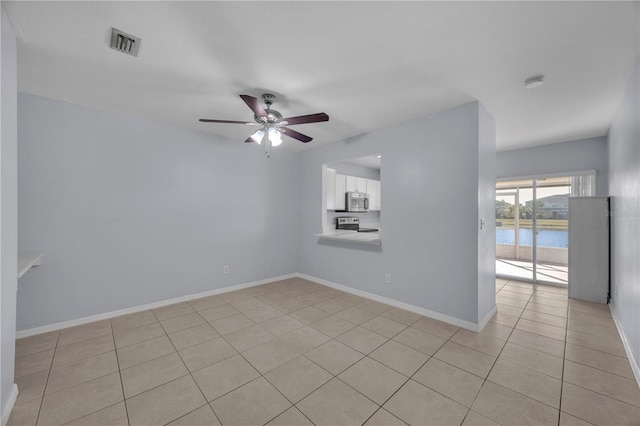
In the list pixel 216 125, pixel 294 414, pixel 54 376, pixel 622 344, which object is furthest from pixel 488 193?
pixel 54 376

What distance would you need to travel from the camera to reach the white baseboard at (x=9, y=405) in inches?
64.4

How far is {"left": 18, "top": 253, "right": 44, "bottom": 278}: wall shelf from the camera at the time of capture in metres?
2.08

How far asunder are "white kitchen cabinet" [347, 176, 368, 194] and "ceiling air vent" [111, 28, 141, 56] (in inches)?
183

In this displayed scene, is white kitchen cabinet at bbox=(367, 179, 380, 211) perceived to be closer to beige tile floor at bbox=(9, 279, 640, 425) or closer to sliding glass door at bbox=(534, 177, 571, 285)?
sliding glass door at bbox=(534, 177, 571, 285)

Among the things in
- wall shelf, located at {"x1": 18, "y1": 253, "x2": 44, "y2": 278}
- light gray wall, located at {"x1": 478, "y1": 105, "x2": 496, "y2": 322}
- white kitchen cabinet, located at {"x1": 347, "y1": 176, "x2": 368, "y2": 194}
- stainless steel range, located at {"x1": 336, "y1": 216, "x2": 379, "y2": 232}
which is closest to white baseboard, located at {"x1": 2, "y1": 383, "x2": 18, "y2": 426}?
wall shelf, located at {"x1": 18, "y1": 253, "x2": 44, "y2": 278}

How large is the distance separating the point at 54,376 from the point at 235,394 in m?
1.57

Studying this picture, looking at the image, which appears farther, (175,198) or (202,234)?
(202,234)

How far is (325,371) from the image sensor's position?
2.20m

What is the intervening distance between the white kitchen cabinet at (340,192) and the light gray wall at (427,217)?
1382 mm

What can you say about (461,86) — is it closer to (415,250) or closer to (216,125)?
(415,250)

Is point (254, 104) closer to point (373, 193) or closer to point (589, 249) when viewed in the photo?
point (373, 193)

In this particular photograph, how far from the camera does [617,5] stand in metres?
1.55

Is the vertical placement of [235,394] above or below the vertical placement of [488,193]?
below

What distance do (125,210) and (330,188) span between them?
3.42 metres
